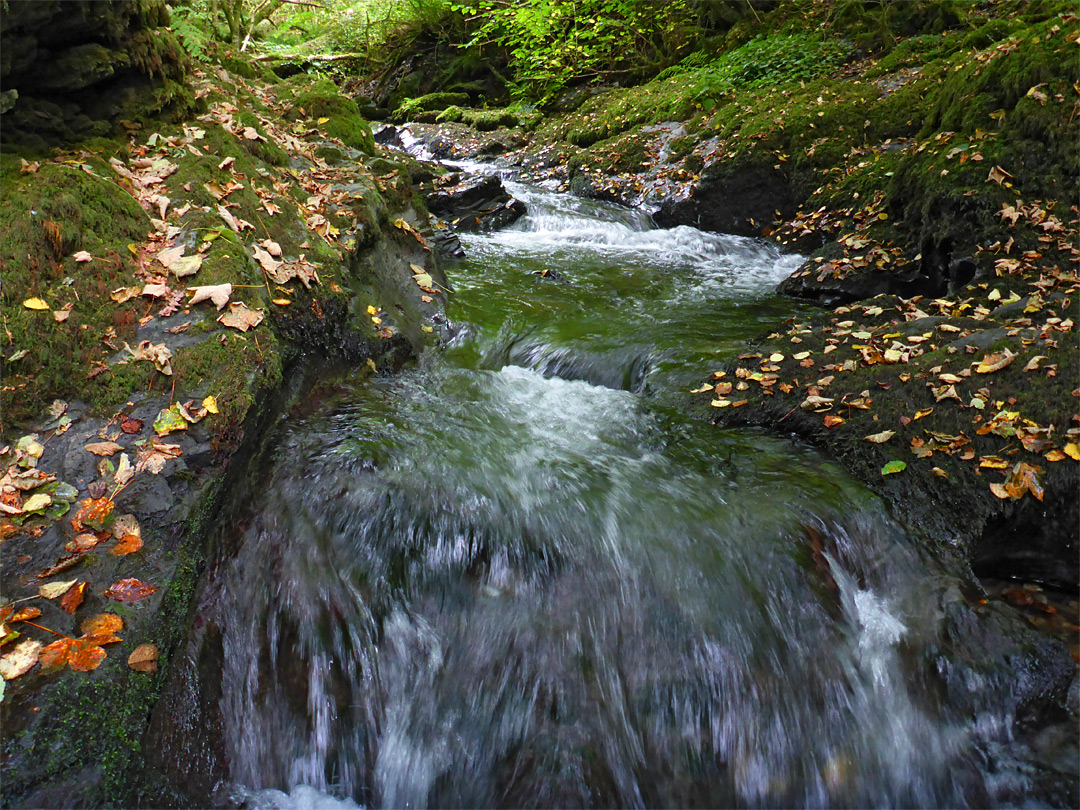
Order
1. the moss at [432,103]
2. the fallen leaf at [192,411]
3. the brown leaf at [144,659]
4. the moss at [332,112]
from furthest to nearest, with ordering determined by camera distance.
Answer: the moss at [432,103] < the moss at [332,112] < the fallen leaf at [192,411] < the brown leaf at [144,659]

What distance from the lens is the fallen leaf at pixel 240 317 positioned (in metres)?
3.31

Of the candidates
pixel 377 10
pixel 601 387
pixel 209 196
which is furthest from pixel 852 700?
pixel 377 10

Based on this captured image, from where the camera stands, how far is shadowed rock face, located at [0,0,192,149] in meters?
3.45

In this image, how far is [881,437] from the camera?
3.63 meters

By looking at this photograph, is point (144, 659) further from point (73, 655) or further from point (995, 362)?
point (995, 362)

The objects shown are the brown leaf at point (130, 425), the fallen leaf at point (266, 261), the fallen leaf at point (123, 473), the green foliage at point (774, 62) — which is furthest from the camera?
the green foliage at point (774, 62)

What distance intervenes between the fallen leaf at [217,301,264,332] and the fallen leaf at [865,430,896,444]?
378 centimetres

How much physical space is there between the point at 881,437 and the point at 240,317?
3.91 metres

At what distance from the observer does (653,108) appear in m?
12.2

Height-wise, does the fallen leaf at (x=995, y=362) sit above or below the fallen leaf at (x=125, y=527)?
below

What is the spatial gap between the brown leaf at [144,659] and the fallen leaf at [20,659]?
0.28 m

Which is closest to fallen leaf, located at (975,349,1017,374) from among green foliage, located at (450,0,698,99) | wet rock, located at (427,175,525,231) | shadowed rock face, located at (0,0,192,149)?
shadowed rock face, located at (0,0,192,149)

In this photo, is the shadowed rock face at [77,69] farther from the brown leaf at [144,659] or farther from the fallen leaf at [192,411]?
the brown leaf at [144,659]

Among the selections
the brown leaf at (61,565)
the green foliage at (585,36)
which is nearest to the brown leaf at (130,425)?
the brown leaf at (61,565)
